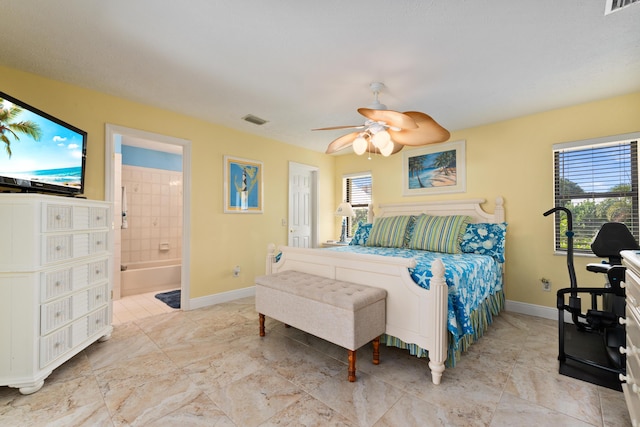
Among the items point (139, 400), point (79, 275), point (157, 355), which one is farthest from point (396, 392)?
point (79, 275)

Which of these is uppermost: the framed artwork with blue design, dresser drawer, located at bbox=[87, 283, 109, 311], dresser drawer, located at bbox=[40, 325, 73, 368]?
the framed artwork with blue design

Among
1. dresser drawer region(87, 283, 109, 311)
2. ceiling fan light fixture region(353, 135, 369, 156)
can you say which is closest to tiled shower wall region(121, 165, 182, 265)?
dresser drawer region(87, 283, 109, 311)

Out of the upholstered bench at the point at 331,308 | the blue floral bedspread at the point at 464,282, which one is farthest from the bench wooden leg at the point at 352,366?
the blue floral bedspread at the point at 464,282

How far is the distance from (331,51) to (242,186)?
95.3 inches

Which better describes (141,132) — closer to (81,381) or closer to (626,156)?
(81,381)

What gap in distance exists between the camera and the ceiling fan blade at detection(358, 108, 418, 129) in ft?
6.82

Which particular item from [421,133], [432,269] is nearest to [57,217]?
[432,269]

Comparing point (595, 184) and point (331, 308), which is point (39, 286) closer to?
point (331, 308)

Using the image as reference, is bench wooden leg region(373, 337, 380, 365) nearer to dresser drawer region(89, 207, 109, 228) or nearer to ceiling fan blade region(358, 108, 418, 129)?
ceiling fan blade region(358, 108, 418, 129)

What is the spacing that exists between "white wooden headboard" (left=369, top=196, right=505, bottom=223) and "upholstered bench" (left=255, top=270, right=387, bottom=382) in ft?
6.98

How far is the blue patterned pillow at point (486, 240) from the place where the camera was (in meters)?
3.07

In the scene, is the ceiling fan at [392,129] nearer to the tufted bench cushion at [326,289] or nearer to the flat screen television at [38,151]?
the tufted bench cushion at [326,289]

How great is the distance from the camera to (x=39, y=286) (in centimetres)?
183

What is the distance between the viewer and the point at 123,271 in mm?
4125
